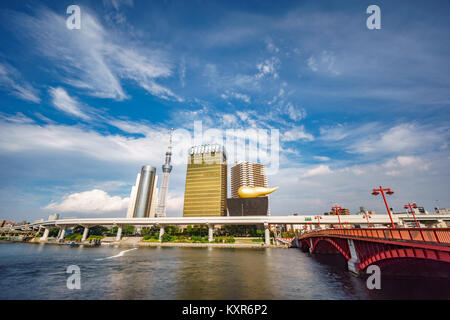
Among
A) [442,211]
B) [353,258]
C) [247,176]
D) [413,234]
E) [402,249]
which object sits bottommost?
[353,258]

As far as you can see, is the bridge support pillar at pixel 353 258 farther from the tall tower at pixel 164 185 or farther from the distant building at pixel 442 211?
the tall tower at pixel 164 185

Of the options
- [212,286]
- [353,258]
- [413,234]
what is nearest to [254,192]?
[353,258]

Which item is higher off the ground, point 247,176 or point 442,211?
point 247,176

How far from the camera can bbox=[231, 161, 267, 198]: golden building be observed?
599 feet

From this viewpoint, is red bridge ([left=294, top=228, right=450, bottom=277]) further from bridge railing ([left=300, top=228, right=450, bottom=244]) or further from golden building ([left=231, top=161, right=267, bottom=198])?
golden building ([left=231, top=161, right=267, bottom=198])

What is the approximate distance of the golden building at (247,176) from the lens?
18250cm

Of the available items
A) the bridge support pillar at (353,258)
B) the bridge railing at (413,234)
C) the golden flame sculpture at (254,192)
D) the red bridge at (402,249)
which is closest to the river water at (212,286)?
the bridge support pillar at (353,258)

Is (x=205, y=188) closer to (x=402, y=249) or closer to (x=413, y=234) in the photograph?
(x=402, y=249)

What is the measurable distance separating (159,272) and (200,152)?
5994 inches

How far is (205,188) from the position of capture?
15088 centimetres

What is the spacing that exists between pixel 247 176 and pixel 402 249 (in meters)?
169

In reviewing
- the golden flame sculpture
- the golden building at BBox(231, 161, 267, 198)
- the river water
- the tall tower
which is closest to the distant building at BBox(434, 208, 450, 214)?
the golden flame sculpture

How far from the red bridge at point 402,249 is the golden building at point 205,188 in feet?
399
